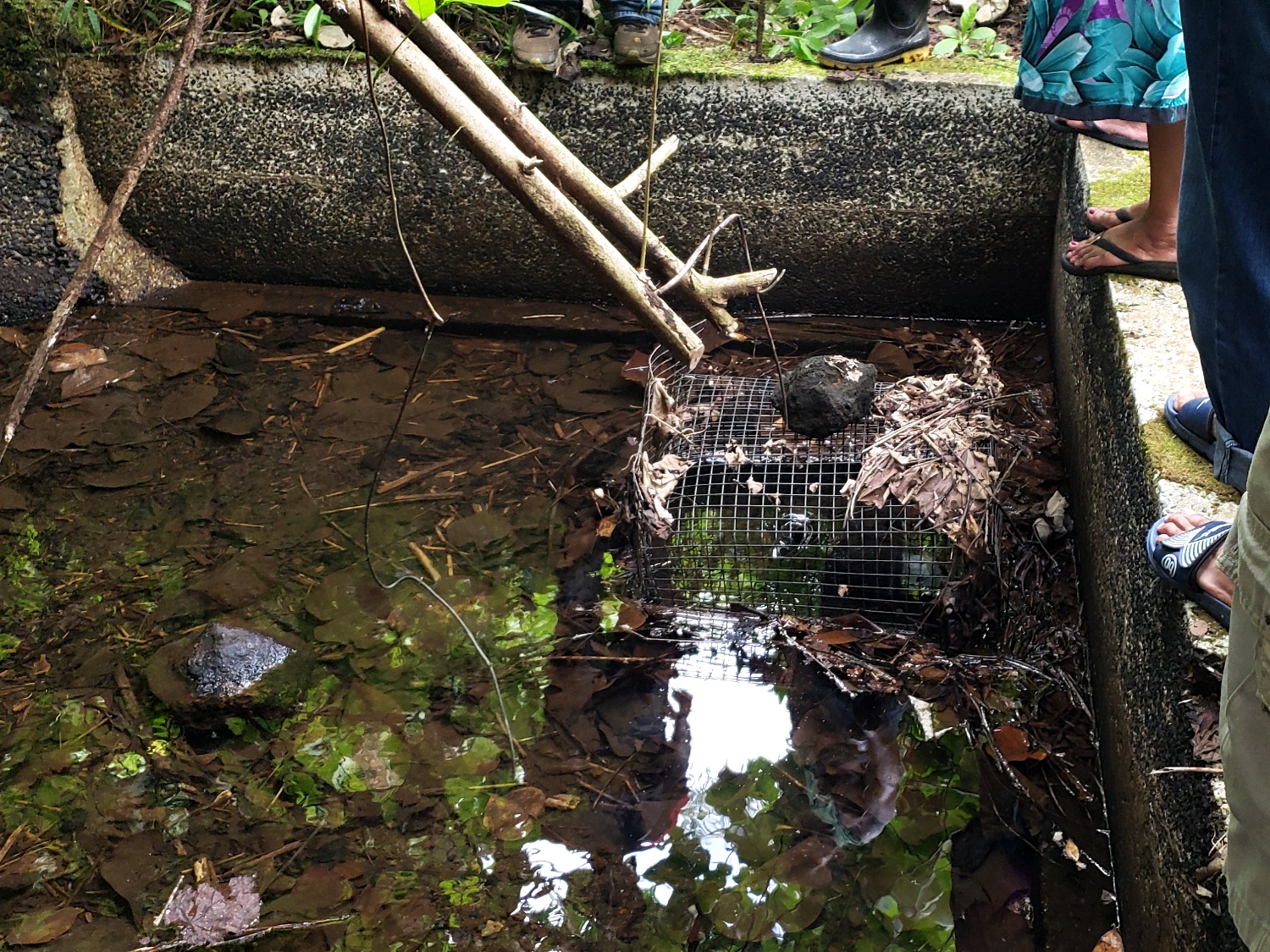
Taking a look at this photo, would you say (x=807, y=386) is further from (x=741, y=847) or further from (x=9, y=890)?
(x=9, y=890)

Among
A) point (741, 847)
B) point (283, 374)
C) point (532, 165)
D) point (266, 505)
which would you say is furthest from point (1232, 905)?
point (283, 374)

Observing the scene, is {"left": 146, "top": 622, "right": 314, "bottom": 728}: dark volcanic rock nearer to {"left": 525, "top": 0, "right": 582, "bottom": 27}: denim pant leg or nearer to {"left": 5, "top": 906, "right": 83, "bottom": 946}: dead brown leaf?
{"left": 5, "top": 906, "right": 83, "bottom": 946}: dead brown leaf

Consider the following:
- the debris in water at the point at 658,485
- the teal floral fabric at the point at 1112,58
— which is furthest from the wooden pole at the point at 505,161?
the teal floral fabric at the point at 1112,58

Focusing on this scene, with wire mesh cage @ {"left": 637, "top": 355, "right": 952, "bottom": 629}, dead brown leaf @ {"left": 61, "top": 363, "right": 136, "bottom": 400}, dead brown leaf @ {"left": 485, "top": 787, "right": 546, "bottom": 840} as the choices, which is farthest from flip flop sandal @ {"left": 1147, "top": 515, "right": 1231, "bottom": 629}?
dead brown leaf @ {"left": 61, "top": 363, "right": 136, "bottom": 400}

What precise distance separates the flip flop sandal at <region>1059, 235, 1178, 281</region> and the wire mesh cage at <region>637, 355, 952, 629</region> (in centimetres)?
66

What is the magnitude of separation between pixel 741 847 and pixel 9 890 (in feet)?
5.04

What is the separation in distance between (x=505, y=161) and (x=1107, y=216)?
A: 5.16 ft

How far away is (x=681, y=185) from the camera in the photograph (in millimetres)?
3477

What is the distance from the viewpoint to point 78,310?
3795 mm

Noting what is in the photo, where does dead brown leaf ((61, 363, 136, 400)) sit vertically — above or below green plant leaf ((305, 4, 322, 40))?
below

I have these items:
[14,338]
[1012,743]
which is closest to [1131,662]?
[1012,743]

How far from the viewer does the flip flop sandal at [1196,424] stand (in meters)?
1.73

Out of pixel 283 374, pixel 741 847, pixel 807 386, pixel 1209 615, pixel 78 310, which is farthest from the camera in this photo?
pixel 78 310

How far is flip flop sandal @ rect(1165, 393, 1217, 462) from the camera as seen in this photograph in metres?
1.73
